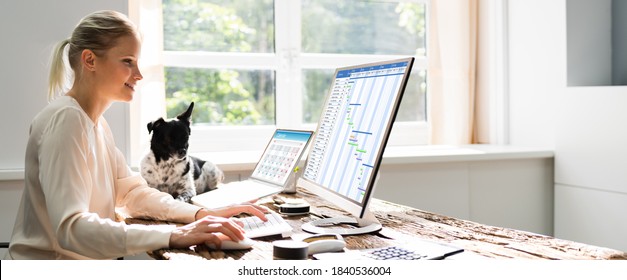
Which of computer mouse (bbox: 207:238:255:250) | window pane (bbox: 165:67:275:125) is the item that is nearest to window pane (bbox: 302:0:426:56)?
window pane (bbox: 165:67:275:125)

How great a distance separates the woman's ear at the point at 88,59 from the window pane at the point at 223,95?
1.56 meters

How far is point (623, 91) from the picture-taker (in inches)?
116

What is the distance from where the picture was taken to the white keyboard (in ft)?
5.13

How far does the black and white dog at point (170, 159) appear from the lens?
2.17m

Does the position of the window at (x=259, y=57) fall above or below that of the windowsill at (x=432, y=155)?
above

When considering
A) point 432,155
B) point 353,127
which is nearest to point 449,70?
point 432,155

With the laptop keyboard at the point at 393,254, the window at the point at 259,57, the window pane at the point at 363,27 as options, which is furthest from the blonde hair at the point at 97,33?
the window pane at the point at 363,27

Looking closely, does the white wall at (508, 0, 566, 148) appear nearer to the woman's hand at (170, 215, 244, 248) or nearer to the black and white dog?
the black and white dog

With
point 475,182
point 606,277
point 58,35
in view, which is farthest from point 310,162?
point 475,182

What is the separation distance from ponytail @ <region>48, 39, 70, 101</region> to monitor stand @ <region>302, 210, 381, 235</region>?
2.52 feet

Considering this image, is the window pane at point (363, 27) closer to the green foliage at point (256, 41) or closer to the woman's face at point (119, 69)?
the green foliage at point (256, 41)

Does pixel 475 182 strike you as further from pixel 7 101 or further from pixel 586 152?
pixel 7 101

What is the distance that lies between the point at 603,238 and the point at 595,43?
965mm

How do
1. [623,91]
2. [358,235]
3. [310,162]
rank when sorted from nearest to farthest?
[358,235] → [310,162] → [623,91]
